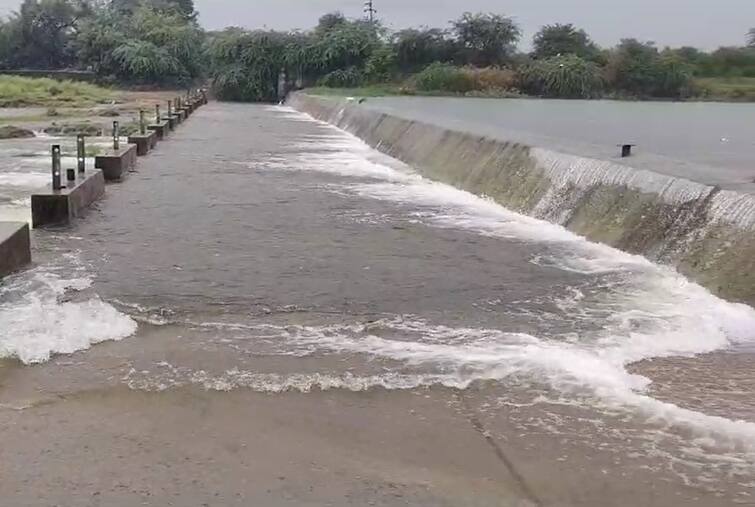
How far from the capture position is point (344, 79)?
5819 centimetres

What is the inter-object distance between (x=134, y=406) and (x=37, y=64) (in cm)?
7515

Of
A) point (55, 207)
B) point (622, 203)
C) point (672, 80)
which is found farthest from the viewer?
point (672, 80)

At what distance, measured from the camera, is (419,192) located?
1470cm

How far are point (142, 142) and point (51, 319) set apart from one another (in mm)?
14403

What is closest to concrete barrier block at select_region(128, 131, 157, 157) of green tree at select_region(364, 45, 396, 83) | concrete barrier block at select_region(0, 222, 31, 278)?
concrete barrier block at select_region(0, 222, 31, 278)

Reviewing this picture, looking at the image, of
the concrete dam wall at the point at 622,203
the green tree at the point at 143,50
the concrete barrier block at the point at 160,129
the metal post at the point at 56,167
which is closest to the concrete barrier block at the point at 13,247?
the metal post at the point at 56,167

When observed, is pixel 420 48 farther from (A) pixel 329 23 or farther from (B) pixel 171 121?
(B) pixel 171 121

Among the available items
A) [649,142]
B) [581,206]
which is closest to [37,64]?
[649,142]

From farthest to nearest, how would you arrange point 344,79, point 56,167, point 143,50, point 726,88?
point 143,50 → point 344,79 → point 726,88 → point 56,167

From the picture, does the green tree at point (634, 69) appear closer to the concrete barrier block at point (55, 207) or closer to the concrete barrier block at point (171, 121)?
the concrete barrier block at point (171, 121)

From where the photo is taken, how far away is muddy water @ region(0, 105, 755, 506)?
14.3ft

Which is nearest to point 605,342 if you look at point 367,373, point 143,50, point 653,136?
point 367,373

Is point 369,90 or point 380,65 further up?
point 380,65

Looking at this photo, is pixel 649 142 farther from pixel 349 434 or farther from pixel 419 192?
pixel 349 434
